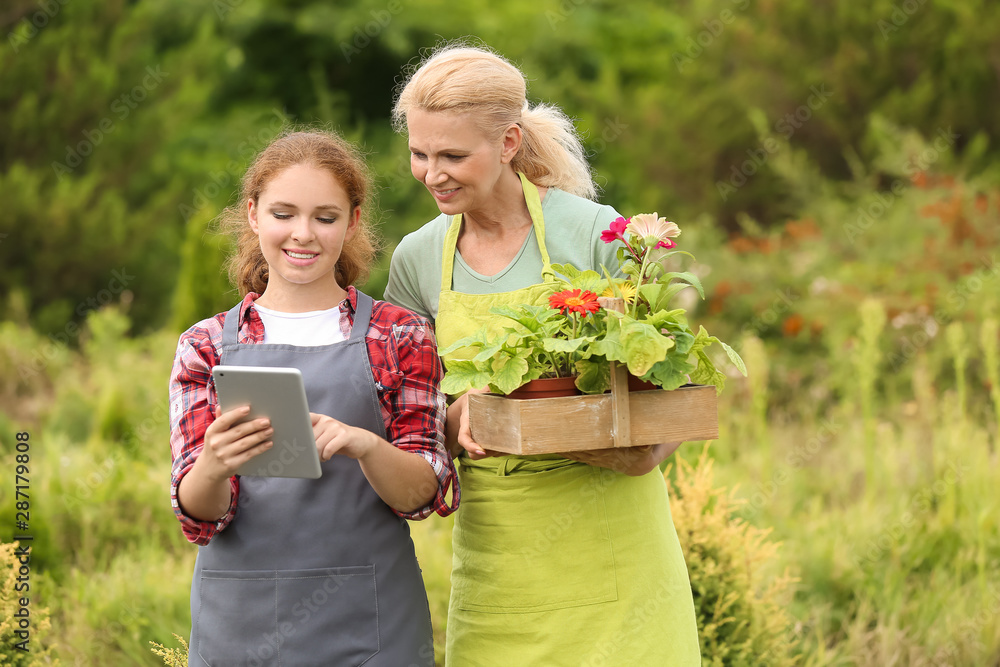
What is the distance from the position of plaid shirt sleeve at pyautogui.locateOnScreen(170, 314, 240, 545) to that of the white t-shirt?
11 centimetres

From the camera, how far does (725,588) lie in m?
3.48

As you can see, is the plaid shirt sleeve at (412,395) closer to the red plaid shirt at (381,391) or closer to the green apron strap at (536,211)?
the red plaid shirt at (381,391)

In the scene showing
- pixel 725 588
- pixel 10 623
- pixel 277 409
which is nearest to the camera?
pixel 277 409

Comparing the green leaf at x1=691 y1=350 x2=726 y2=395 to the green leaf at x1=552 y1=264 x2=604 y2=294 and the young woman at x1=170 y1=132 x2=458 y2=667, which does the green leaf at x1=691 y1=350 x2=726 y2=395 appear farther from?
the young woman at x1=170 y1=132 x2=458 y2=667

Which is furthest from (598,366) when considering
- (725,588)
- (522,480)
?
(725,588)

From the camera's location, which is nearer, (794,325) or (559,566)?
(559,566)

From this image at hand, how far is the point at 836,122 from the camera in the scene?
38.6 feet

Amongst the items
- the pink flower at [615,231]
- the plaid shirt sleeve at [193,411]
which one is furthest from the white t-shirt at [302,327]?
the pink flower at [615,231]

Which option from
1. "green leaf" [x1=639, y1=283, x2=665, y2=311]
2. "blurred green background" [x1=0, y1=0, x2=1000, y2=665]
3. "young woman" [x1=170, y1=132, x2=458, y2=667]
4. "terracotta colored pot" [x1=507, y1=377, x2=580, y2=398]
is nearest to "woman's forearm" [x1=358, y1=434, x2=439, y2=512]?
"young woman" [x1=170, y1=132, x2=458, y2=667]

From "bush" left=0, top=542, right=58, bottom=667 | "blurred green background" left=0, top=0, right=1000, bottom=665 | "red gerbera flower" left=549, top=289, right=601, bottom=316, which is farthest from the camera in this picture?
"blurred green background" left=0, top=0, right=1000, bottom=665

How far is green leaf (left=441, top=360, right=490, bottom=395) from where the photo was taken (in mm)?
2084

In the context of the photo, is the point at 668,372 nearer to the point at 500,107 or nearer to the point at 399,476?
the point at 399,476

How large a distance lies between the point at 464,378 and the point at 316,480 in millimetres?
388

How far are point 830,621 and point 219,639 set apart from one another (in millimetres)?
3001
